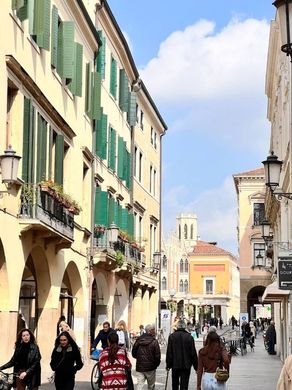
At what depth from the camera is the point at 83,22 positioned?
25.8 meters

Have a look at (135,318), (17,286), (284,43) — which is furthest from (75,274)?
(284,43)

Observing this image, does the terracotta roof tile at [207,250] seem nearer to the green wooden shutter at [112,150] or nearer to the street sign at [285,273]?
the green wooden shutter at [112,150]

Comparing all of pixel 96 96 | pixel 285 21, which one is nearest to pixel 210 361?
pixel 285 21

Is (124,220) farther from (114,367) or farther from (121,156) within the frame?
(114,367)

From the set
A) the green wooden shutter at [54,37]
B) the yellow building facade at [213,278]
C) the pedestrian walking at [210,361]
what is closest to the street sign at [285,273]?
the pedestrian walking at [210,361]

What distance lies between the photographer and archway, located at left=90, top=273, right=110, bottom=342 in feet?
105

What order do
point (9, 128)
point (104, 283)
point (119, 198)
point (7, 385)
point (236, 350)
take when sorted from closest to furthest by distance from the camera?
point (7, 385) → point (9, 128) → point (104, 283) → point (119, 198) → point (236, 350)

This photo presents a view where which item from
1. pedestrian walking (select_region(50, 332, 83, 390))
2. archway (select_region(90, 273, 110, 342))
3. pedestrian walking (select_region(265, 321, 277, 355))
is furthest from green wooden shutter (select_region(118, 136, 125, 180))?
pedestrian walking (select_region(50, 332, 83, 390))

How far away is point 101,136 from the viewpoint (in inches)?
1147

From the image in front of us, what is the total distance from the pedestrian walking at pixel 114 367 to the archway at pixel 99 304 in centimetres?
2126

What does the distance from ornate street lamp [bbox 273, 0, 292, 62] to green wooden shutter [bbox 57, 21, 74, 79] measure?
13204 millimetres

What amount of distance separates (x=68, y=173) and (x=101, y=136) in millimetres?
4903

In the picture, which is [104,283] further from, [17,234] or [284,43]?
[284,43]

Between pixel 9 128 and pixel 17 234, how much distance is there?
237cm
